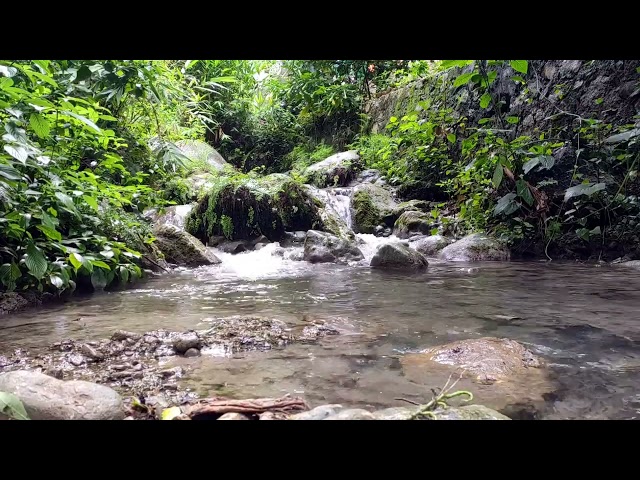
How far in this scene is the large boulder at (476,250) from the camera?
267 inches

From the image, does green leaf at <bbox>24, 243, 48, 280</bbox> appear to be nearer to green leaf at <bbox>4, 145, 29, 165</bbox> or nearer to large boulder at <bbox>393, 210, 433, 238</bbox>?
green leaf at <bbox>4, 145, 29, 165</bbox>

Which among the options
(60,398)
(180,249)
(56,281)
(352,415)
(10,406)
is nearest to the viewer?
(10,406)

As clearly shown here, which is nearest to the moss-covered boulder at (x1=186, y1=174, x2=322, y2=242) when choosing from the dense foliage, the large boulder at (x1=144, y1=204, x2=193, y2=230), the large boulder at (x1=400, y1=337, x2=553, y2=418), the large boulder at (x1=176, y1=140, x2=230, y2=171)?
the large boulder at (x1=144, y1=204, x2=193, y2=230)

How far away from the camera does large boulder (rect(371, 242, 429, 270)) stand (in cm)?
619

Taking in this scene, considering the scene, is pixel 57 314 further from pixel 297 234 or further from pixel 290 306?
pixel 297 234

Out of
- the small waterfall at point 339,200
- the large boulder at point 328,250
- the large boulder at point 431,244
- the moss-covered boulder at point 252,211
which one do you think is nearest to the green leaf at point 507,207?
the large boulder at point 431,244

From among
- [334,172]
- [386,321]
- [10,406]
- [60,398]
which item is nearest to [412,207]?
[334,172]

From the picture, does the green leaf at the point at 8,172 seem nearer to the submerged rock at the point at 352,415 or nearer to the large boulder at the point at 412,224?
the submerged rock at the point at 352,415

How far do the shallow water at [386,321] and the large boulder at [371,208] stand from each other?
3.10 m

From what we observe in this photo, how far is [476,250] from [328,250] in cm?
235

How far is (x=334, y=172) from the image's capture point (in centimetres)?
1122

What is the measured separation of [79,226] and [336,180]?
7410 millimetres

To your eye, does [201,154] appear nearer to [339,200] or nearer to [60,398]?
[339,200]
